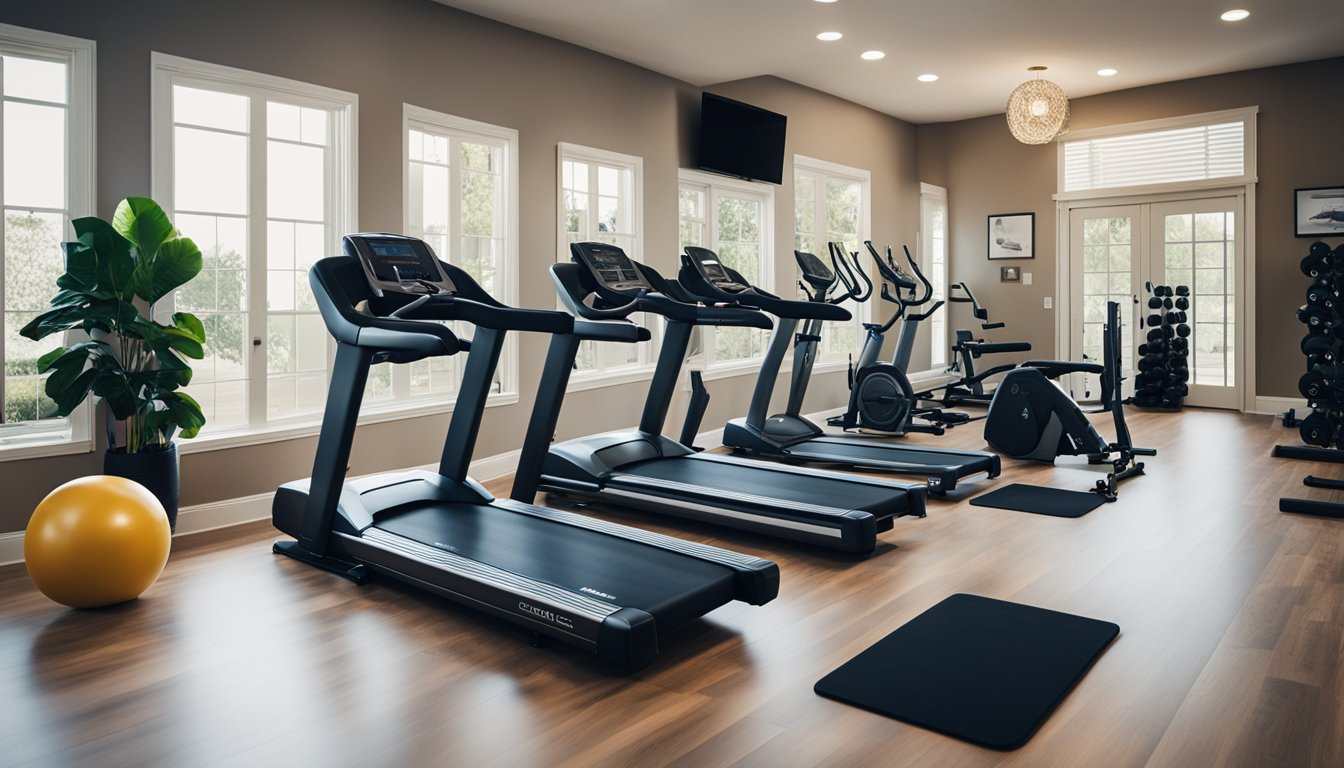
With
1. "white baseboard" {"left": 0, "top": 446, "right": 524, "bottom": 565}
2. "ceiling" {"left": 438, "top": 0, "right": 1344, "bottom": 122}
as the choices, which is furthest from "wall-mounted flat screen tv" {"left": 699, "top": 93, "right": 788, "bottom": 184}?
"white baseboard" {"left": 0, "top": 446, "right": 524, "bottom": 565}

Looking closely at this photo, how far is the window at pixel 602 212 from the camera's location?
6.46m

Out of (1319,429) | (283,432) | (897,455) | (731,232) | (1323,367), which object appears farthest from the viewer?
(731,232)

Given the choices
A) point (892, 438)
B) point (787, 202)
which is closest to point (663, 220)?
point (787, 202)

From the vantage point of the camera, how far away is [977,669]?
8.97ft

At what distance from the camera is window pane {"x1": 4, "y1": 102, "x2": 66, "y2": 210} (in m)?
3.93

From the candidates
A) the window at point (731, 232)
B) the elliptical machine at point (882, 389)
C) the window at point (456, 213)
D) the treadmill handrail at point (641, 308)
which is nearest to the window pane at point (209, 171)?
the window at point (456, 213)

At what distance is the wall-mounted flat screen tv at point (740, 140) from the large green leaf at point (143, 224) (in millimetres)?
4358

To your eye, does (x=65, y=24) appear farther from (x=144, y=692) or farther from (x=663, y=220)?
(x=663, y=220)

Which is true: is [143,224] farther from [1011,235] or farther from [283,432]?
[1011,235]

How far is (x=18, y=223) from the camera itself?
3.96 meters

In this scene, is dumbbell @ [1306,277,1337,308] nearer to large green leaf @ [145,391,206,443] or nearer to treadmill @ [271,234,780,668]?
treadmill @ [271,234,780,668]

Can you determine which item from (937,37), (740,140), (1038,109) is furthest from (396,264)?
(1038,109)

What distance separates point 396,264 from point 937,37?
4.94 meters

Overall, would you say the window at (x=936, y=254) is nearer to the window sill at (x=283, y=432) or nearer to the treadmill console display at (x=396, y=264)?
the window sill at (x=283, y=432)
